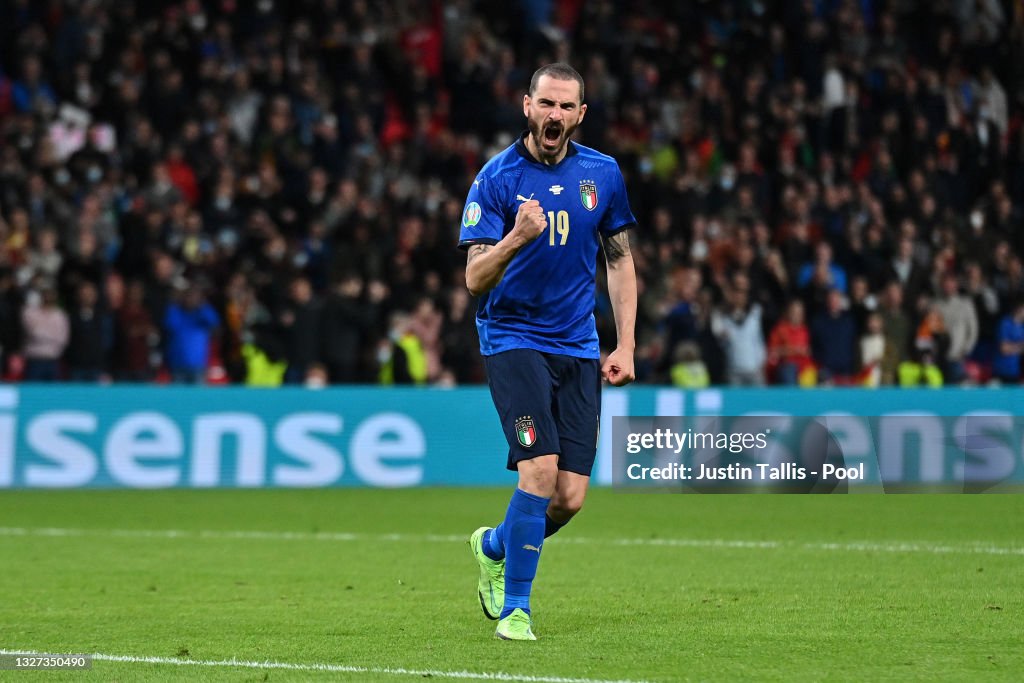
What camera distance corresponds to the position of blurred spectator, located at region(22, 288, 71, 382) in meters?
15.8

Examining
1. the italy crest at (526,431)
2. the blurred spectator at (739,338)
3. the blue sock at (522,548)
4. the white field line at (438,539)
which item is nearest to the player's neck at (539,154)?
the italy crest at (526,431)

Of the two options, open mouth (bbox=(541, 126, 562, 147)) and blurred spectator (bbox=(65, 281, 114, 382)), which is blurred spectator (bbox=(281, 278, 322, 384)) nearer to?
blurred spectator (bbox=(65, 281, 114, 382))

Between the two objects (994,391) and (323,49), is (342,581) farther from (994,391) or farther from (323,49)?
(323,49)

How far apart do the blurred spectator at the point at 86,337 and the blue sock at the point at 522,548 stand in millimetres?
9973

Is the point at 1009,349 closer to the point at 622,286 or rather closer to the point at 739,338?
the point at 739,338

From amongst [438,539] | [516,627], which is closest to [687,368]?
[438,539]

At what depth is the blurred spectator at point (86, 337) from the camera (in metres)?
15.9

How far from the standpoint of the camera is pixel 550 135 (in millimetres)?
6688

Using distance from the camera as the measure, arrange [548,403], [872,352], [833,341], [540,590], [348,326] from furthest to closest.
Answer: [872,352] → [833,341] → [348,326] → [540,590] → [548,403]

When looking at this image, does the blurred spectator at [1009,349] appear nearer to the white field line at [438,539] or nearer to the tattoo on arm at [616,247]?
the white field line at [438,539]

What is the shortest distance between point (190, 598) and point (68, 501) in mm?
6476

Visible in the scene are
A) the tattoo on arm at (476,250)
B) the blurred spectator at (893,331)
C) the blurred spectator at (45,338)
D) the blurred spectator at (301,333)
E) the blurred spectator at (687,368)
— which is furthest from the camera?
the blurred spectator at (893,331)

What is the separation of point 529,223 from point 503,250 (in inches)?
6.2

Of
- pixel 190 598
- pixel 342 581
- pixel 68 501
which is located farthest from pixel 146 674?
pixel 68 501
